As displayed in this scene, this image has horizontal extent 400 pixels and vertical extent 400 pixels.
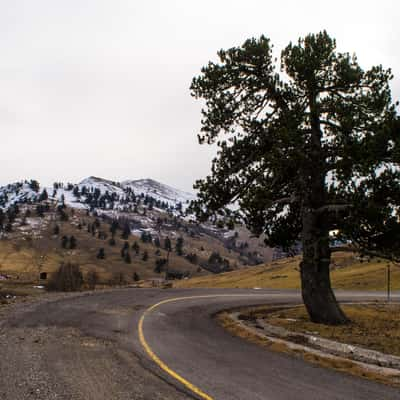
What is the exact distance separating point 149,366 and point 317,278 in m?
9.86

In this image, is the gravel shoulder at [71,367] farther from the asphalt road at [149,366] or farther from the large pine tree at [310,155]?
the large pine tree at [310,155]

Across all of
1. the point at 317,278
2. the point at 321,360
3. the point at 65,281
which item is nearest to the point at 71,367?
the point at 321,360

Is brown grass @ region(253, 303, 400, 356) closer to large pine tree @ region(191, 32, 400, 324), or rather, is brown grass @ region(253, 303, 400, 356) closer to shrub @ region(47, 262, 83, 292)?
large pine tree @ region(191, 32, 400, 324)

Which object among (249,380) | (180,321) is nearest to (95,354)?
(249,380)

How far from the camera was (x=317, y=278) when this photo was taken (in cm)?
1711

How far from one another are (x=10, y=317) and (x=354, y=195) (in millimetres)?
14272

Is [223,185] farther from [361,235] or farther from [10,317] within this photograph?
[10,317]

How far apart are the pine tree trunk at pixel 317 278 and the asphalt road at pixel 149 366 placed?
166 inches

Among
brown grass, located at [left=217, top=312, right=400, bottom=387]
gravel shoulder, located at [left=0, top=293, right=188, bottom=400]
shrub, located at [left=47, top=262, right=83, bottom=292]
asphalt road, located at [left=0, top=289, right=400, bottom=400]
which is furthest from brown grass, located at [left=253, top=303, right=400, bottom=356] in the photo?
shrub, located at [left=47, top=262, right=83, bottom=292]

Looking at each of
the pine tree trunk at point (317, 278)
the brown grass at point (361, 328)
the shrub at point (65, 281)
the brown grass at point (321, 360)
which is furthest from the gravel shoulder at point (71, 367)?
the shrub at point (65, 281)

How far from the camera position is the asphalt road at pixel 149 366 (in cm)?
759

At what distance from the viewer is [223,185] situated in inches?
725

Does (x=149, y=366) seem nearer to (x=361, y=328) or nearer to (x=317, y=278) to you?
(x=317, y=278)

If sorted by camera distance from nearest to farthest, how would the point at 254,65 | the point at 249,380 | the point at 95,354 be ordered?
the point at 249,380 → the point at 95,354 → the point at 254,65
